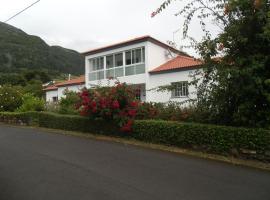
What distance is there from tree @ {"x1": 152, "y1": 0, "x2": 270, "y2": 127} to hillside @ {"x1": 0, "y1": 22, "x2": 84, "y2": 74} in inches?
2421

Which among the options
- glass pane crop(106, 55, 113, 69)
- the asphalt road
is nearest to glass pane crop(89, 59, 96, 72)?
glass pane crop(106, 55, 113, 69)

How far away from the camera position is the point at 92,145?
40.1ft

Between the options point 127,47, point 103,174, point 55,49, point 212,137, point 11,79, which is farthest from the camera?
point 55,49

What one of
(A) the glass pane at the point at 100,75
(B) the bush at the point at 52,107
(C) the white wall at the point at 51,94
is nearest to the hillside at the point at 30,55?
(C) the white wall at the point at 51,94

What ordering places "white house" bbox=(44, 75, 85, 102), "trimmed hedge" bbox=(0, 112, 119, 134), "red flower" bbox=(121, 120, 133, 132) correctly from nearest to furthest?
"red flower" bbox=(121, 120, 133, 132) < "trimmed hedge" bbox=(0, 112, 119, 134) < "white house" bbox=(44, 75, 85, 102)

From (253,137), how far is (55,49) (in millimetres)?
82964

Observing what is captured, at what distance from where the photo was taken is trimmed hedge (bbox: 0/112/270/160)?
9664 mm

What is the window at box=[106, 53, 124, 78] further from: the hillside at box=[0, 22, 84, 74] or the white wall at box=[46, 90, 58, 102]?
the hillside at box=[0, 22, 84, 74]

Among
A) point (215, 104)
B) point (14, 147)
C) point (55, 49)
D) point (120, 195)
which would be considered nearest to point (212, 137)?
point (215, 104)

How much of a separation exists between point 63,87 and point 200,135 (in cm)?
2611

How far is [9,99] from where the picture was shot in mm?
26422

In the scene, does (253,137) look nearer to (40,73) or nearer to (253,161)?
(253,161)

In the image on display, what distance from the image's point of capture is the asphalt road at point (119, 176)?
6264 mm

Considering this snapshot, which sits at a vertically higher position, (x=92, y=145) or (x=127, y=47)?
(x=127, y=47)
